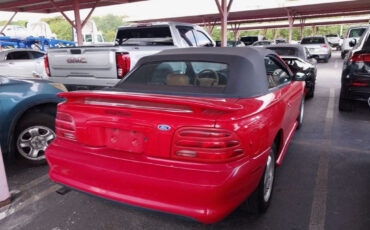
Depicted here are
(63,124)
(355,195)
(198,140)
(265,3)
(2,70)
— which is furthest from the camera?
(265,3)

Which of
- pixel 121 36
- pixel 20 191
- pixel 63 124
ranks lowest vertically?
pixel 20 191

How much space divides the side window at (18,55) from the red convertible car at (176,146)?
9.44 metres

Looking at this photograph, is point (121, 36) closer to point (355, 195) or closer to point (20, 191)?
point (20, 191)

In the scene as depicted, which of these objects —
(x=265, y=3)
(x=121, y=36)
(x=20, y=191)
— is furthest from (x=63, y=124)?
(x=265, y=3)

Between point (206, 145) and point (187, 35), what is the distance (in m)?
5.72

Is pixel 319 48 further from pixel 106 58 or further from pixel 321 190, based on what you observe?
pixel 321 190

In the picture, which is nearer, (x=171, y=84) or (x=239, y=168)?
(x=239, y=168)

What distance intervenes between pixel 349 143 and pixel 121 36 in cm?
588

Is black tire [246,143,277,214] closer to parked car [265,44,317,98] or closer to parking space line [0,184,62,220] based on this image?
parking space line [0,184,62,220]

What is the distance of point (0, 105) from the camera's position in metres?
3.43

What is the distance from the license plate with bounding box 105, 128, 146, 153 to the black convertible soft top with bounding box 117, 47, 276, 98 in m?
0.72

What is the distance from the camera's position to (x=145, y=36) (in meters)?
7.29

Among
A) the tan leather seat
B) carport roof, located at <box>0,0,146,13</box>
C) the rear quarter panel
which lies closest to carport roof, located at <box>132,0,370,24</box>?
carport roof, located at <box>0,0,146,13</box>

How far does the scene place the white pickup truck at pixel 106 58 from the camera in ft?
17.5
